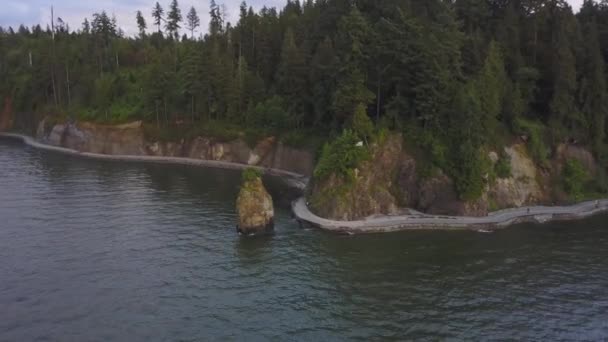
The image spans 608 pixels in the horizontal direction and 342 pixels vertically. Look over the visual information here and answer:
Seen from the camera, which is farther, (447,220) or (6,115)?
(6,115)

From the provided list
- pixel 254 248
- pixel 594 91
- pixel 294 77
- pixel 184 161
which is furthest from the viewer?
pixel 184 161

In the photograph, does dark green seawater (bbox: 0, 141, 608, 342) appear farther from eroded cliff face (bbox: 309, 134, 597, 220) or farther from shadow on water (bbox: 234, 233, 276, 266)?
eroded cliff face (bbox: 309, 134, 597, 220)

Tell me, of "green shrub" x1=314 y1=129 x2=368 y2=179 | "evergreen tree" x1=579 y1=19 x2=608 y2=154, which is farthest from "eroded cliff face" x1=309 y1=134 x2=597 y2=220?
"evergreen tree" x1=579 y1=19 x2=608 y2=154

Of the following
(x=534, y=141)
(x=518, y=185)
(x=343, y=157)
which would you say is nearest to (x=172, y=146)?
(x=343, y=157)

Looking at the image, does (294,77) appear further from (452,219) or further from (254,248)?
(254,248)

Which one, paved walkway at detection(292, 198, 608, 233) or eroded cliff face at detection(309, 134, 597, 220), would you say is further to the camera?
eroded cliff face at detection(309, 134, 597, 220)

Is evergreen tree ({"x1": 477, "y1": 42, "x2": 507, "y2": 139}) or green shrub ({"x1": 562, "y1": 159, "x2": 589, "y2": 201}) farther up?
evergreen tree ({"x1": 477, "y1": 42, "x2": 507, "y2": 139})
